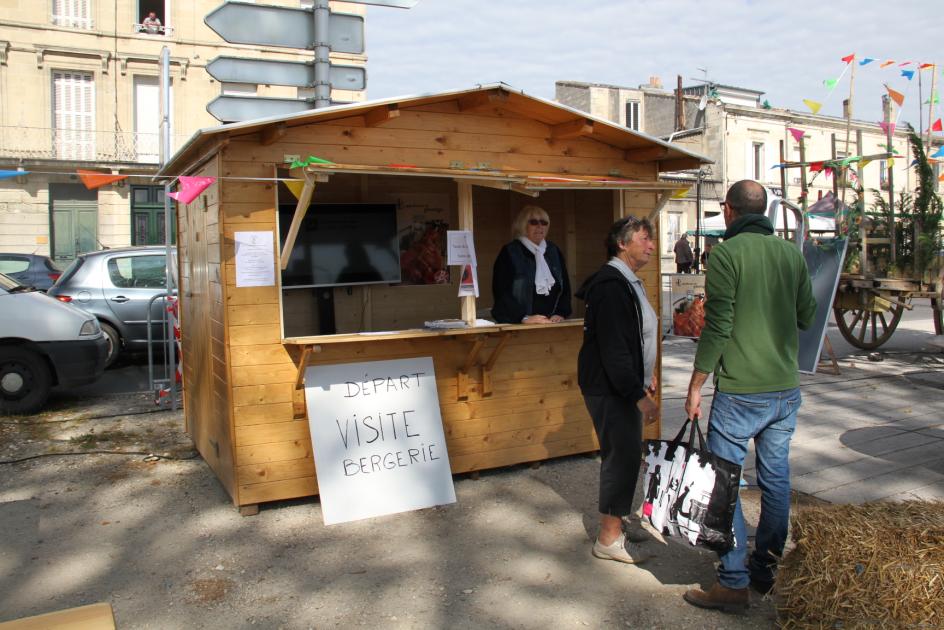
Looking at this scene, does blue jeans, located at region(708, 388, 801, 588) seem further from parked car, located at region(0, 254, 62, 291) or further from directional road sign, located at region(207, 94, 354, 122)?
parked car, located at region(0, 254, 62, 291)

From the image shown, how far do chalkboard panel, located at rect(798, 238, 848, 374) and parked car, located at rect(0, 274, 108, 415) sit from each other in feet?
24.1

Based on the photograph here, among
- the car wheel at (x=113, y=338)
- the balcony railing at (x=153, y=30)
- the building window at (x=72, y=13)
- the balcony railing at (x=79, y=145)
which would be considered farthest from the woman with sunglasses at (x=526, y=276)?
the building window at (x=72, y=13)

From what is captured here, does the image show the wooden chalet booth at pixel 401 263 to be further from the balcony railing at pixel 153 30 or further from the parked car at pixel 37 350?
the balcony railing at pixel 153 30

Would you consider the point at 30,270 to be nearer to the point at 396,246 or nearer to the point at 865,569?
the point at 396,246

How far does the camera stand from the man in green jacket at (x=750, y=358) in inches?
139

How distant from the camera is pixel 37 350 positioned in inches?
316

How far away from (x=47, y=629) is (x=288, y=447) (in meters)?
3.17

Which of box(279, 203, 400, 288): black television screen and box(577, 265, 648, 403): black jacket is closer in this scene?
box(577, 265, 648, 403): black jacket

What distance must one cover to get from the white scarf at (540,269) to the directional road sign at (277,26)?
6.42 ft

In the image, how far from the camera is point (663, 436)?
22.8 feet

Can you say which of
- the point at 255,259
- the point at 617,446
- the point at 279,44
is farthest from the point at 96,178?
the point at 617,446

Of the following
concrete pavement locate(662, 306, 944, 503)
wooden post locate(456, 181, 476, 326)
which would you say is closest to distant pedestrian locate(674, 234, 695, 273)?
concrete pavement locate(662, 306, 944, 503)

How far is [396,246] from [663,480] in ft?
12.1

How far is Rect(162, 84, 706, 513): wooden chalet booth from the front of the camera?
15.9 feet
